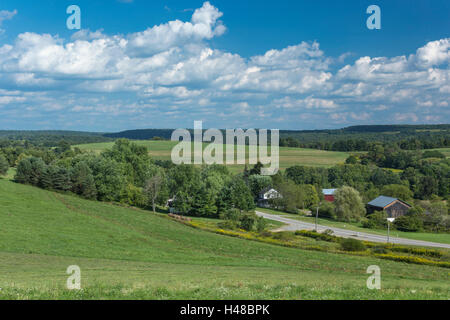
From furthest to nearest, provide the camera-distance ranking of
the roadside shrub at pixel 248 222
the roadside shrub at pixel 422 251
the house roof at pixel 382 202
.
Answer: the house roof at pixel 382 202 < the roadside shrub at pixel 248 222 < the roadside shrub at pixel 422 251

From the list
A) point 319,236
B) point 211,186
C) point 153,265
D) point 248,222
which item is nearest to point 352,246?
point 319,236

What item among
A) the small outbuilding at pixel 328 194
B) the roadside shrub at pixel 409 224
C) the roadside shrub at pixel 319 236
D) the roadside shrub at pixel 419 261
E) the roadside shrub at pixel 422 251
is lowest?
the roadside shrub at pixel 409 224

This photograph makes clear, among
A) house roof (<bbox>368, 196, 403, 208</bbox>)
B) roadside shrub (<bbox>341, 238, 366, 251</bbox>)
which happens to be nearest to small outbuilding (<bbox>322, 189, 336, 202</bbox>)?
house roof (<bbox>368, 196, 403, 208</bbox>)

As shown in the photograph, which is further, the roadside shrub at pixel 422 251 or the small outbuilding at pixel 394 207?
the small outbuilding at pixel 394 207

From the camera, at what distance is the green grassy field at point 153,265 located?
12.1m

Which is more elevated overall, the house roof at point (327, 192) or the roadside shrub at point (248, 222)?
the roadside shrub at point (248, 222)

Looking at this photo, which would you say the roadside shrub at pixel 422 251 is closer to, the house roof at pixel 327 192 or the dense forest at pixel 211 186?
the dense forest at pixel 211 186

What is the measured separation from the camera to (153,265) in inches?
1027

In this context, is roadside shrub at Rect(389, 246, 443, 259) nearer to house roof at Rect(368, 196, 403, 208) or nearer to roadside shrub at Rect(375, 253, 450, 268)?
roadside shrub at Rect(375, 253, 450, 268)

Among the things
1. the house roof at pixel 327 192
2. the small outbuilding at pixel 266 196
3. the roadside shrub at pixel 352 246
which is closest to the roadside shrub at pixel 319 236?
the roadside shrub at pixel 352 246

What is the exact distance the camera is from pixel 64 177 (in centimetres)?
7406
